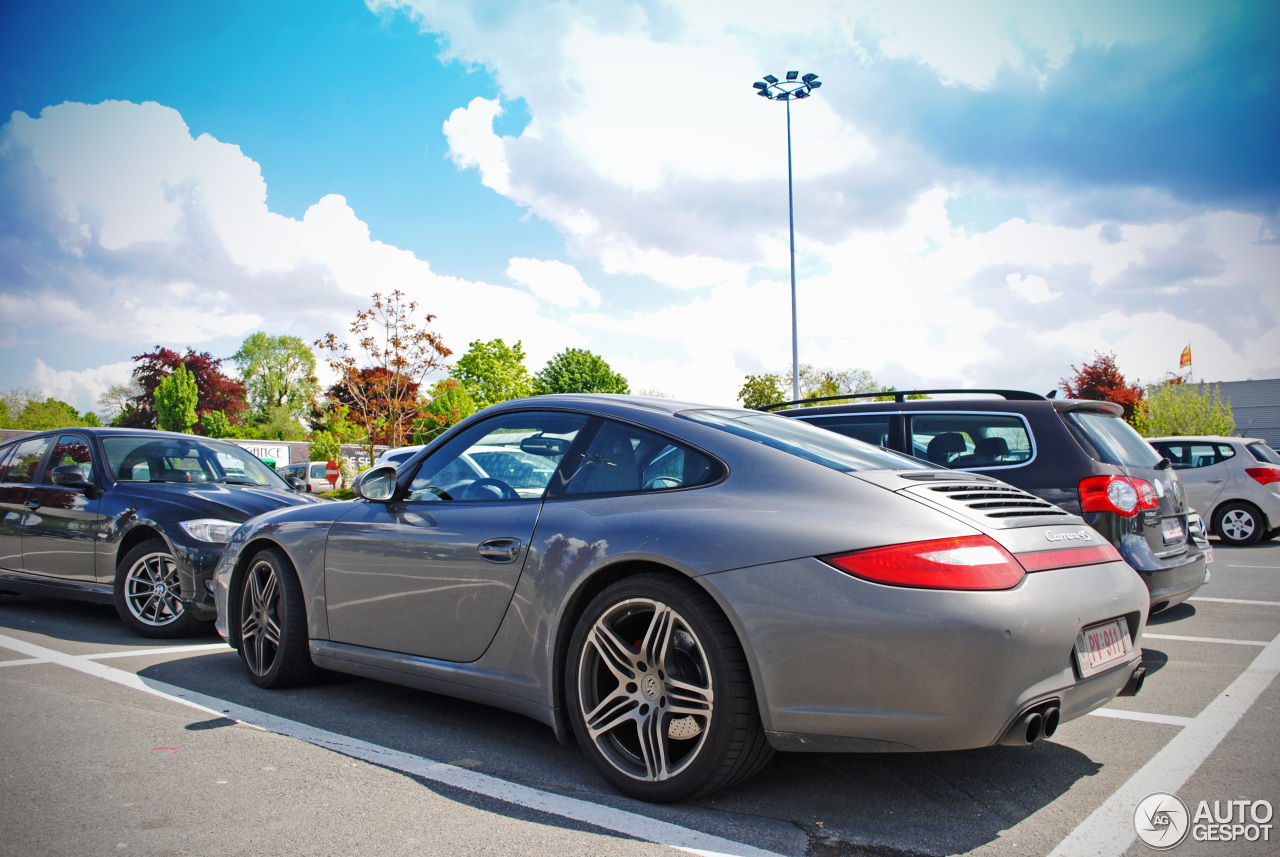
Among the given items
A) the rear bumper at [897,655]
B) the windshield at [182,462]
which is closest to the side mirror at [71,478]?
the windshield at [182,462]

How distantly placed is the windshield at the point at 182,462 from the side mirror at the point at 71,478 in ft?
0.65

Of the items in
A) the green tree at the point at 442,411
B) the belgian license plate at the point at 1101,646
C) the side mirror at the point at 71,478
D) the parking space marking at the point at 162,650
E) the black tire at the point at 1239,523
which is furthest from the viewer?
the green tree at the point at 442,411

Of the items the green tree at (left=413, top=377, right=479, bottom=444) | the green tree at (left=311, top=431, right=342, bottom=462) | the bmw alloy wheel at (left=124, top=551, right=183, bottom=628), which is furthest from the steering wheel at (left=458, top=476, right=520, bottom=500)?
the green tree at (left=413, top=377, right=479, bottom=444)

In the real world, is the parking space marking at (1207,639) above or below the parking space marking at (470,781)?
below

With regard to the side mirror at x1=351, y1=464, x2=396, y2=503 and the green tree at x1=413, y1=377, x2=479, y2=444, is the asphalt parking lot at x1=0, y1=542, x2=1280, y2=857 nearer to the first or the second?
the side mirror at x1=351, y1=464, x2=396, y2=503

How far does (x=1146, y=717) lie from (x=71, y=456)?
24.4 ft

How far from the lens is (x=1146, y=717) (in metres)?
3.81

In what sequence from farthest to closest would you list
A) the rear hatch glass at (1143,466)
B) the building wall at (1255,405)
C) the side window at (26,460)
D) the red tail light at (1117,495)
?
the building wall at (1255,405) < the side window at (26,460) < the rear hatch glass at (1143,466) < the red tail light at (1117,495)

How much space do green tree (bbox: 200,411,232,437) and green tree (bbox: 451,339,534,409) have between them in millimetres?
17878

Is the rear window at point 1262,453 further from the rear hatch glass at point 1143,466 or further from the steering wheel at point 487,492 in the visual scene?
the steering wheel at point 487,492

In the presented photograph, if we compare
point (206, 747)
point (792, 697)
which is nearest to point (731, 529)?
→ point (792, 697)

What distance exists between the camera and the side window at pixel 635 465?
3.06 metres

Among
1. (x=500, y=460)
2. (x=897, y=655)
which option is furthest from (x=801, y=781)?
(x=500, y=460)

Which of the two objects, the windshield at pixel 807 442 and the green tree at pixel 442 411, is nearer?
the windshield at pixel 807 442
